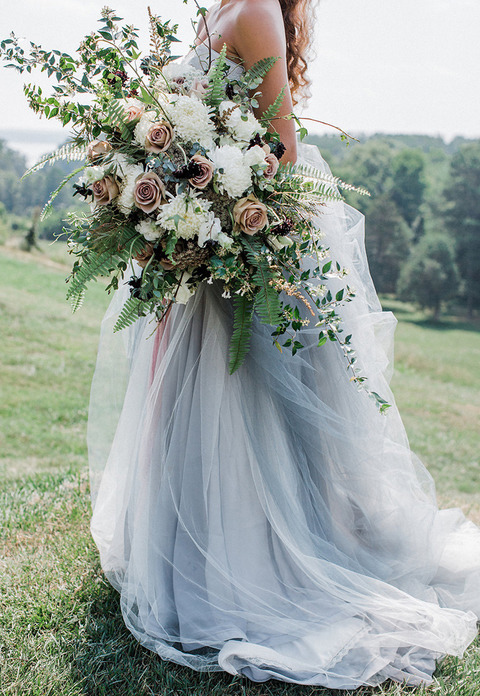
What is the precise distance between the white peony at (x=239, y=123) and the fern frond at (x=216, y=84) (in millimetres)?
30

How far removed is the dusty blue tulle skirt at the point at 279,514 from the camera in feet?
8.02

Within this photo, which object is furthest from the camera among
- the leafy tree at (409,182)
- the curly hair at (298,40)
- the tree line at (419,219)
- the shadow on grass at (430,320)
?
the leafy tree at (409,182)

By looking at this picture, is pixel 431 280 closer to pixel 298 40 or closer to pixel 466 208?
pixel 466 208

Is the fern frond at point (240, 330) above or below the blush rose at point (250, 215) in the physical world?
below

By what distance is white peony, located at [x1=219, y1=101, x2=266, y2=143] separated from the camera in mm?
2260

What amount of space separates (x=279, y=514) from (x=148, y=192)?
1.47m

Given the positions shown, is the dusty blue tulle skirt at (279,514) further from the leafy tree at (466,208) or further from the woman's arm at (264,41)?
the leafy tree at (466,208)

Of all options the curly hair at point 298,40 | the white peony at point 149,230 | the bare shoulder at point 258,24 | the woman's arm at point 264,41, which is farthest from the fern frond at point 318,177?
the curly hair at point 298,40

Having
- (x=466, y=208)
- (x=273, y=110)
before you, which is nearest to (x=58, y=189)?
(x=273, y=110)

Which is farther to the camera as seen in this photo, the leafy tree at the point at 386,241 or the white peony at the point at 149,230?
the leafy tree at the point at 386,241

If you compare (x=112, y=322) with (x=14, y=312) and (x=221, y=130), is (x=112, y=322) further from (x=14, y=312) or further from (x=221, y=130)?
(x=14, y=312)

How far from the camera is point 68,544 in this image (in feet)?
10.7

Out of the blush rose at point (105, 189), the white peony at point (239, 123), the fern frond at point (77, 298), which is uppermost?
the white peony at point (239, 123)

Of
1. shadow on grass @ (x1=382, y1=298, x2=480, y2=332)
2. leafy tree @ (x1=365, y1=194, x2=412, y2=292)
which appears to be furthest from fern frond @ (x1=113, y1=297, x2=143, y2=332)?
leafy tree @ (x1=365, y1=194, x2=412, y2=292)
